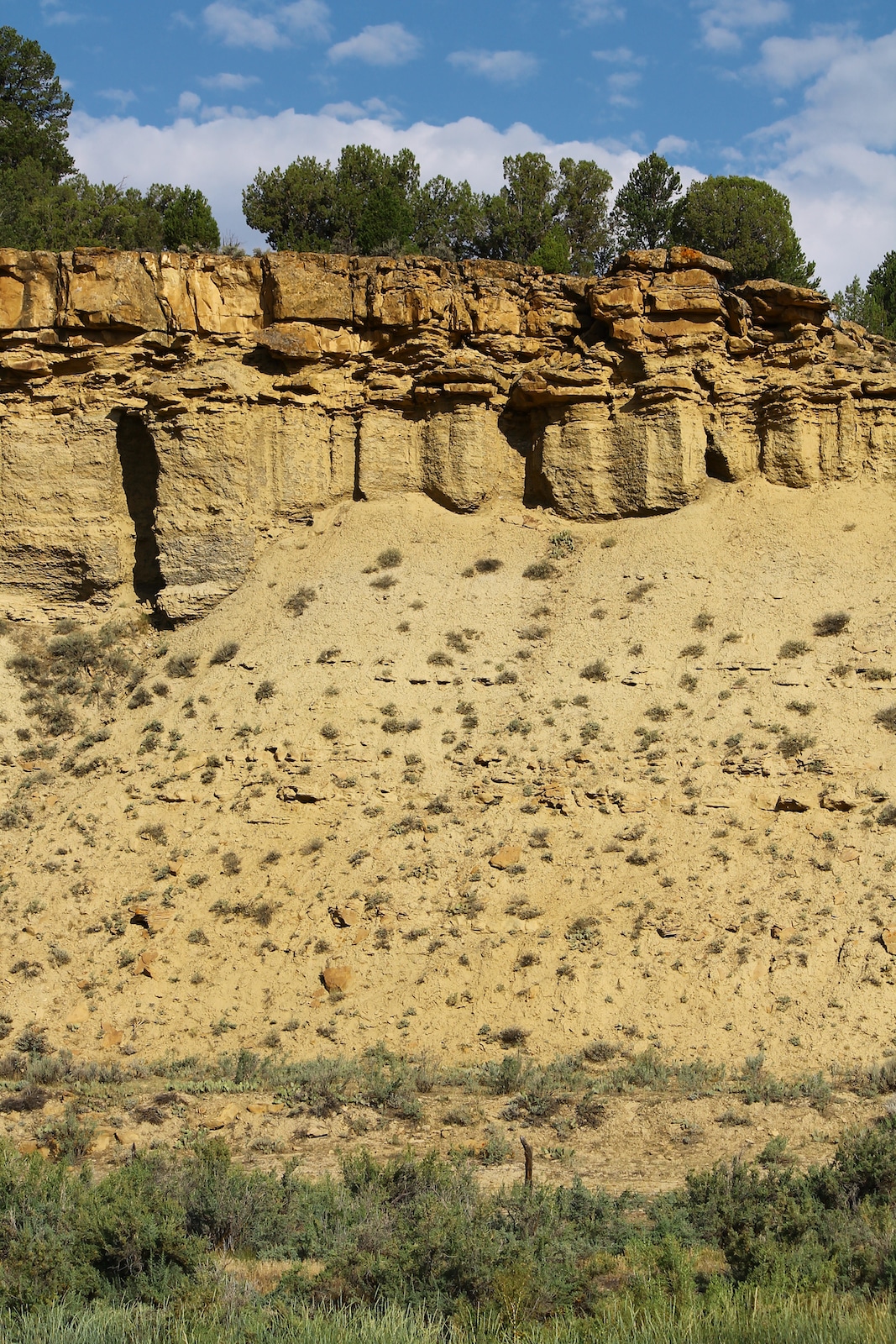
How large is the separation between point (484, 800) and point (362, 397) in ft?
31.6

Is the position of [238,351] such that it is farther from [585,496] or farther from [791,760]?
[791,760]

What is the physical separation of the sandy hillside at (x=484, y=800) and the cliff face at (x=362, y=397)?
819 mm

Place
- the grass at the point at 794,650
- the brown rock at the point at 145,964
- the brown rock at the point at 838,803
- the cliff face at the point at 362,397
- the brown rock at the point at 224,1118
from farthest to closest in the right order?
Answer: the cliff face at the point at 362,397 → the grass at the point at 794,650 → the brown rock at the point at 838,803 → the brown rock at the point at 145,964 → the brown rock at the point at 224,1118

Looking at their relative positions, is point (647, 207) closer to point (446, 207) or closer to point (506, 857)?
point (446, 207)

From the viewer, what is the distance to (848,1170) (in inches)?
422

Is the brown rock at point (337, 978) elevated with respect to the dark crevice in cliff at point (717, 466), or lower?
lower

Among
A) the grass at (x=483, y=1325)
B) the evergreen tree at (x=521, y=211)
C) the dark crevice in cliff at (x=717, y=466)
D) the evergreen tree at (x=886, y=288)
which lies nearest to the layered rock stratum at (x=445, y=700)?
the dark crevice in cliff at (x=717, y=466)

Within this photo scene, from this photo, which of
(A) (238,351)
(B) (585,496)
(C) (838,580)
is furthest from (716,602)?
(A) (238,351)

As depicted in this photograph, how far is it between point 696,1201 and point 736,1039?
4153 mm

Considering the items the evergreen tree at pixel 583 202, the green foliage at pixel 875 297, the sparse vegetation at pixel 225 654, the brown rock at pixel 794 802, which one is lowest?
the brown rock at pixel 794 802

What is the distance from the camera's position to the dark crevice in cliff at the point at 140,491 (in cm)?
2370

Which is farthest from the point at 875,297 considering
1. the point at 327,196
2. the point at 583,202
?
the point at 327,196

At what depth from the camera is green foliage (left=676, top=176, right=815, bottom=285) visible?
32.1 metres

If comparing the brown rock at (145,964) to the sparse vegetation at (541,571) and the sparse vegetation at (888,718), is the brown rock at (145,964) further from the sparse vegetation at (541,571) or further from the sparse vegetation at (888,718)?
the sparse vegetation at (888,718)
